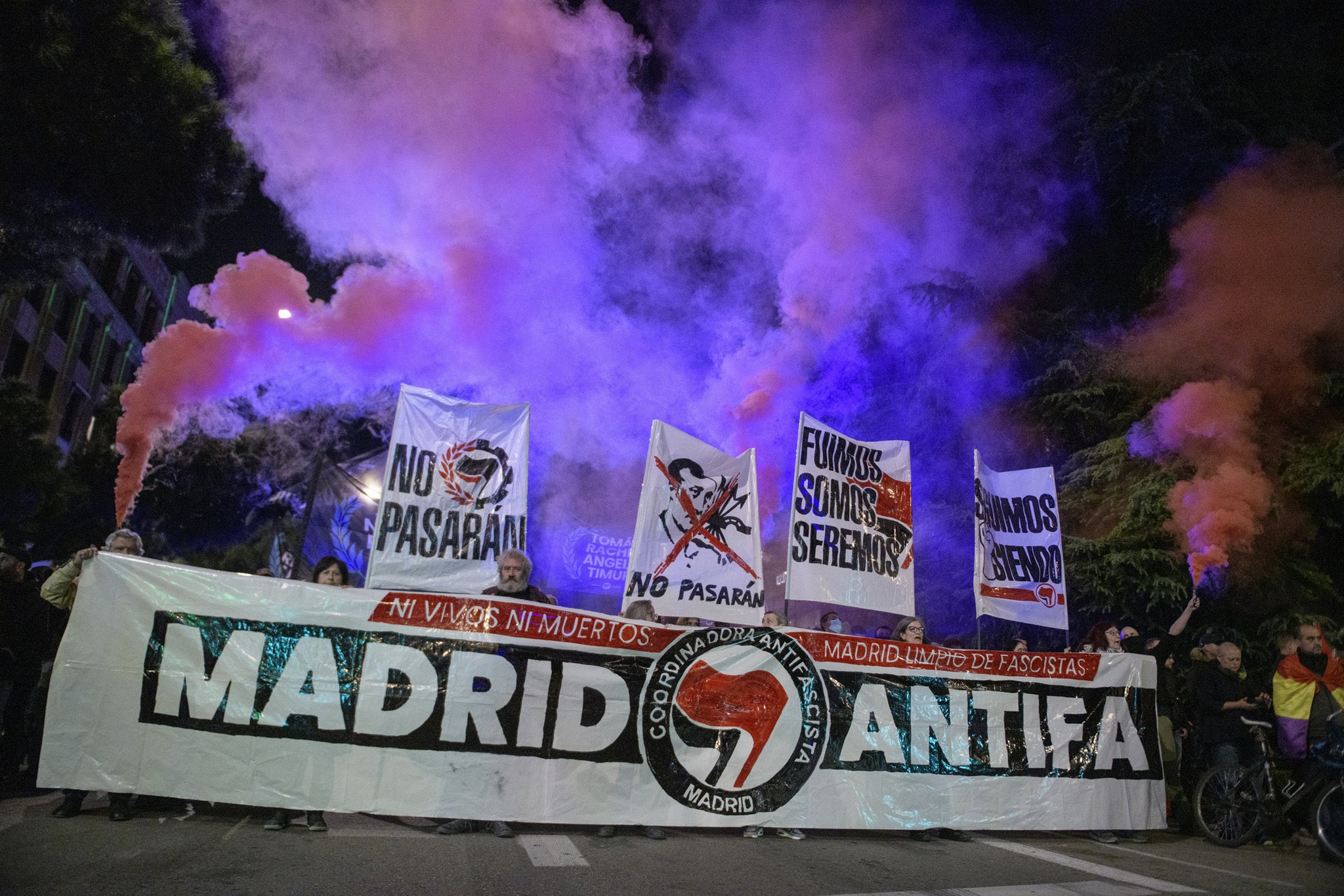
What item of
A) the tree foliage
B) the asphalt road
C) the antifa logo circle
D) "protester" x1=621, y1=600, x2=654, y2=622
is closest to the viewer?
the asphalt road

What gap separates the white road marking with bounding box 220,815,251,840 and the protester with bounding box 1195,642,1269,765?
755 centimetres

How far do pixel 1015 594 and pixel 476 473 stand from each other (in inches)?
242

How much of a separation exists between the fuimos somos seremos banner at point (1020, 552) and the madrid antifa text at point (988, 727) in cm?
208

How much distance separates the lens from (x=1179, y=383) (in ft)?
40.4

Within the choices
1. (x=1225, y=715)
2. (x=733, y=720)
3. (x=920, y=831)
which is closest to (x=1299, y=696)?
(x=1225, y=715)

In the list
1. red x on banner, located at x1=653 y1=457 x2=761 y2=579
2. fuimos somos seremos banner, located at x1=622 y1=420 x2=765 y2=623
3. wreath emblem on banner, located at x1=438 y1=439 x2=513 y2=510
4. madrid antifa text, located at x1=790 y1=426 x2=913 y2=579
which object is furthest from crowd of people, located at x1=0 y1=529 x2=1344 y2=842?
wreath emblem on banner, located at x1=438 y1=439 x2=513 y2=510

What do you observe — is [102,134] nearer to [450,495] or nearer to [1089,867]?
[450,495]

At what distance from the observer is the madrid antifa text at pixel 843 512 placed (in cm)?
816

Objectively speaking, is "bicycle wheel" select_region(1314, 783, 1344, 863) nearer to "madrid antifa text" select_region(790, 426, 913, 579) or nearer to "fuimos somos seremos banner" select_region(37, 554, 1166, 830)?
"fuimos somos seremos banner" select_region(37, 554, 1166, 830)

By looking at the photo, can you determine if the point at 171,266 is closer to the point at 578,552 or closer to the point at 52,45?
the point at 578,552

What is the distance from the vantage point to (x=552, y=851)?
459 centimetres

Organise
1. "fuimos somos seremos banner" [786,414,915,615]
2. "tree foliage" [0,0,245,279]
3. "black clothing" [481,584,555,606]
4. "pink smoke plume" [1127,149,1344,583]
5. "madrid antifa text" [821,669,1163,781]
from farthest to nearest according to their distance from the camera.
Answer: "pink smoke plume" [1127,149,1344,583]
"tree foliage" [0,0,245,279]
"fuimos somos seremos banner" [786,414,915,615]
"black clothing" [481,584,555,606]
"madrid antifa text" [821,669,1163,781]

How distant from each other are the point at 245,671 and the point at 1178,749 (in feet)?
26.1

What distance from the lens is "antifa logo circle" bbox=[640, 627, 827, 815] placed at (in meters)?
5.27
